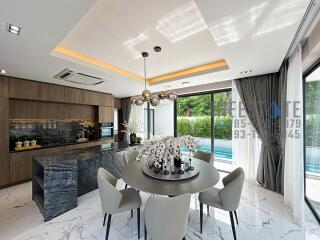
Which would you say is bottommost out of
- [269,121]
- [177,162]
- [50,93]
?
[177,162]

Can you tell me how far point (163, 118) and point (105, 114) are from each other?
2493mm

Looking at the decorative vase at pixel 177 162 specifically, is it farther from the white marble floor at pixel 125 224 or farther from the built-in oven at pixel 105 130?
the built-in oven at pixel 105 130

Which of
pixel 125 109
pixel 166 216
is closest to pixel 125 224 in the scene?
pixel 166 216

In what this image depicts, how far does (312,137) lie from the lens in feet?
8.27

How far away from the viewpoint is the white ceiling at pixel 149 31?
1.35 metres

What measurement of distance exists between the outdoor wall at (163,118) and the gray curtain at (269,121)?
3265mm

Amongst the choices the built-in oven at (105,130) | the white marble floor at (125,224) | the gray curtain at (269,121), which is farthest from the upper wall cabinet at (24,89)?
the gray curtain at (269,121)

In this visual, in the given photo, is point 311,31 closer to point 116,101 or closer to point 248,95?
point 248,95

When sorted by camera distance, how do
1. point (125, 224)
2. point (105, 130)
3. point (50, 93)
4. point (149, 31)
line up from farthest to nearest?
point (105, 130) → point (50, 93) → point (125, 224) → point (149, 31)

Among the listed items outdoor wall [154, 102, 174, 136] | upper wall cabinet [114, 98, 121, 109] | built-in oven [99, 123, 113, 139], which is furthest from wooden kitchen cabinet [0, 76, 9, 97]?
outdoor wall [154, 102, 174, 136]

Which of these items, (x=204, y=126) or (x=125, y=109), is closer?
(x=204, y=126)

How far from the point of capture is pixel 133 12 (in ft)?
5.32

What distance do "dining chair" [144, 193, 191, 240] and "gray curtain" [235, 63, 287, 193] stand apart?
2.67 m

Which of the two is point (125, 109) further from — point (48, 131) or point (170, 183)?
point (170, 183)
